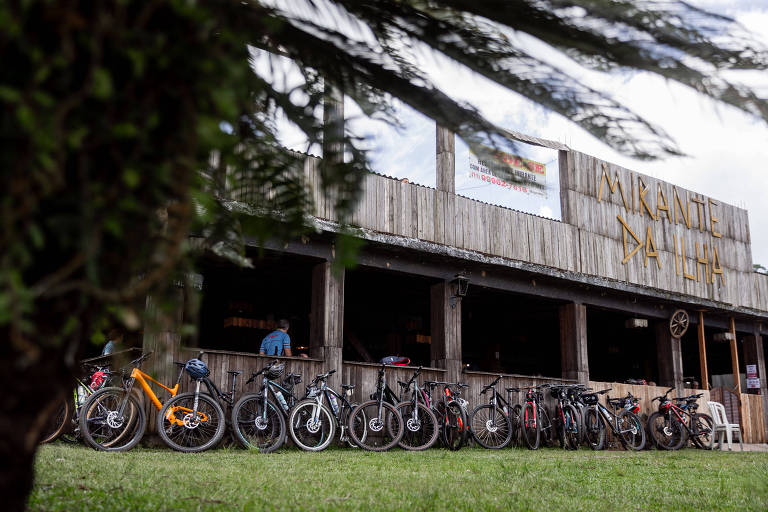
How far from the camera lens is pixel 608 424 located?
13.1 meters

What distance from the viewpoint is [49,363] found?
164 cm

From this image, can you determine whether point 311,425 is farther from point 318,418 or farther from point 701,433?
point 701,433

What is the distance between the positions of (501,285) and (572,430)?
9.52 ft

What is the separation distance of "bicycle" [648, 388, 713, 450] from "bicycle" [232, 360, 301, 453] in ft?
26.1

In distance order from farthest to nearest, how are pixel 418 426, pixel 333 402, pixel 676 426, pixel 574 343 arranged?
pixel 574 343 < pixel 676 426 < pixel 418 426 < pixel 333 402

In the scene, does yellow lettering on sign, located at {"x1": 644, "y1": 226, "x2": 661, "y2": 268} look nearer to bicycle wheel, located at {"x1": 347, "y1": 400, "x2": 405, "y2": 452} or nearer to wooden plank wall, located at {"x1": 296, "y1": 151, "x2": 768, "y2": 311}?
wooden plank wall, located at {"x1": 296, "y1": 151, "x2": 768, "y2": 311}

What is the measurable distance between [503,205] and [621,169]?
14.0 feet

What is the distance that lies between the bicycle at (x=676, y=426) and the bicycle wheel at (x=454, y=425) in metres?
5.03

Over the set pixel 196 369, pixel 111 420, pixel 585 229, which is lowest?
pixel 111 420

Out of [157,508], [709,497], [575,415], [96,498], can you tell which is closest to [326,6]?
[157,508]

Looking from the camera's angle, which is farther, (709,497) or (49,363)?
(709,497)

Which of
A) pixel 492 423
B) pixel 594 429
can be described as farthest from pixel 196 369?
pixel 594 429

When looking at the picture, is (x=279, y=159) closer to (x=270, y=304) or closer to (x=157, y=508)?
(x=157, y=508)

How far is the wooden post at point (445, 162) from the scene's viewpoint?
12.8m
